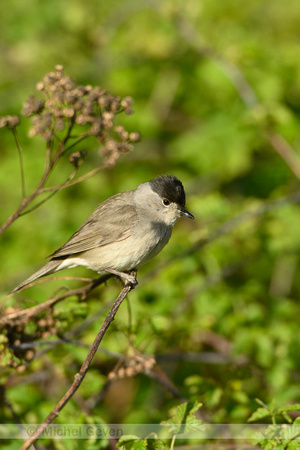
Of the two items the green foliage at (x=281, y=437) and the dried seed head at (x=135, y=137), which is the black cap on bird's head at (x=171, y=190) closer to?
the dried seed head at (x=135, y=137)

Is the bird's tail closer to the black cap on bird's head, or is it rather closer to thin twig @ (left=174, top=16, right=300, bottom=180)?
the black cap on bird's head

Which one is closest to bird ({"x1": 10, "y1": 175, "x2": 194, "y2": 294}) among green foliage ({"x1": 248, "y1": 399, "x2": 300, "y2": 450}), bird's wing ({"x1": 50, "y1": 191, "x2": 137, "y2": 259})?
bird's wing ({"x1": 50, "y1": 191, "x2": 137, "y2": 259})

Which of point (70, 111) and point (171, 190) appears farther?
point (171, 190)

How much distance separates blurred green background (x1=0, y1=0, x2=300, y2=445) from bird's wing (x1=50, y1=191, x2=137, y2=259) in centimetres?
A: 55

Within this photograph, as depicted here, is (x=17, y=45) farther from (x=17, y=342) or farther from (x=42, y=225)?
(x=17, y=342)

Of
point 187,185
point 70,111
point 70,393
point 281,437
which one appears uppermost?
point 70,111

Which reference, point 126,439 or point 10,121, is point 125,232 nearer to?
point 10,121

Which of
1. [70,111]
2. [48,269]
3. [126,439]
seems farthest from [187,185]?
[126,439]

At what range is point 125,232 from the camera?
3879 millimetres

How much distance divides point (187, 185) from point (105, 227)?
2.55 m

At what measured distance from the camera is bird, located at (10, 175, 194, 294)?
3.69 m

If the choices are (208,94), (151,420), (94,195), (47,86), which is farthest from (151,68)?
(151,420)

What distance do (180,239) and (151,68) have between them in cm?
281

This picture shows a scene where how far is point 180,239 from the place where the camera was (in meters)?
5.54
